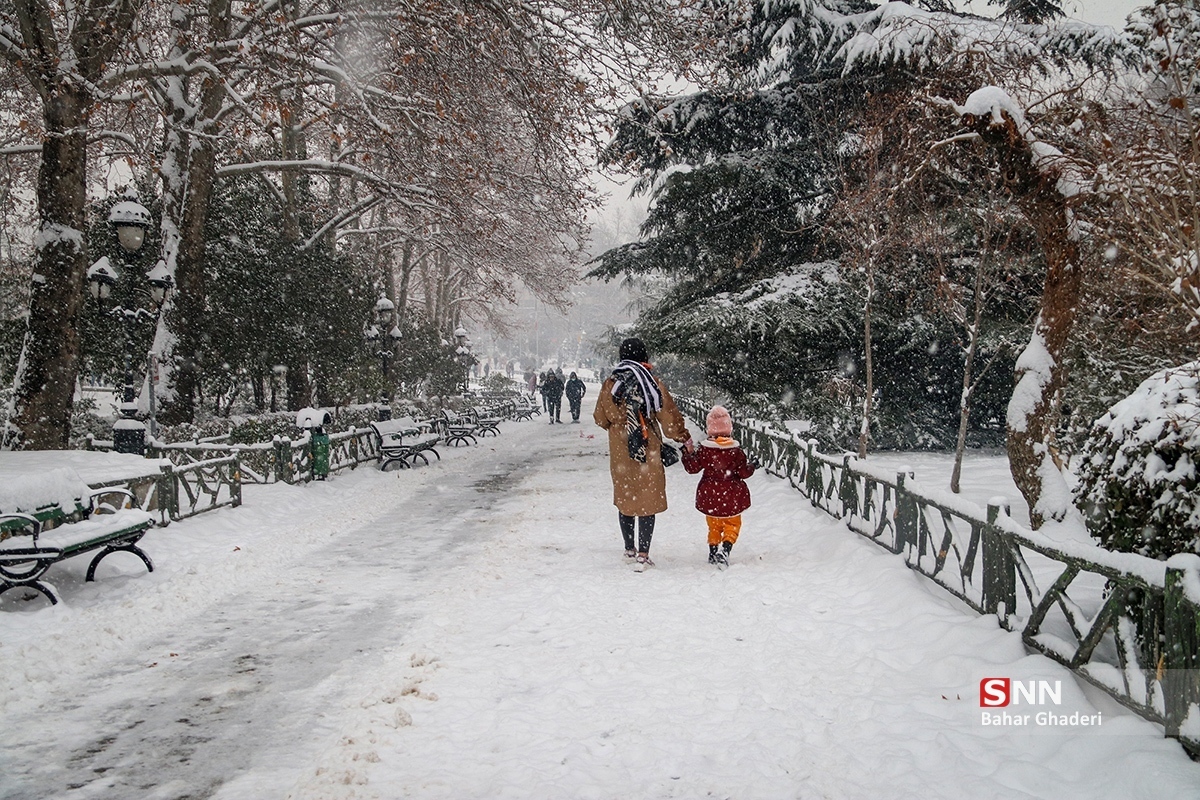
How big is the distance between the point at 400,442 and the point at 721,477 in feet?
33.2

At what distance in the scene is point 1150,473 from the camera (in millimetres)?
4047

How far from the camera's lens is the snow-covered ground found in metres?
3.24

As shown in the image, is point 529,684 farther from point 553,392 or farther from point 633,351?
point 553,392

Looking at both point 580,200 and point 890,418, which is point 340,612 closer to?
point 580,200

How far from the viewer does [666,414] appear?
6816mm

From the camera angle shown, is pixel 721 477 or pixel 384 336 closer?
pixel 721 477

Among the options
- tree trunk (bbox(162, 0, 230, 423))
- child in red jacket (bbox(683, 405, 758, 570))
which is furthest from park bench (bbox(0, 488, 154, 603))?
tree trunk (bbox(162, 0, 230, 423))

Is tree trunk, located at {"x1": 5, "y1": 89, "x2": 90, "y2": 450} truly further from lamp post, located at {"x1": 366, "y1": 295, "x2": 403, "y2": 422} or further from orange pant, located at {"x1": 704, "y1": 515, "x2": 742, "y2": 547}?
lamp post, located at {"x1": 366, "y1": 295, "x2": 403, "y2": 422}

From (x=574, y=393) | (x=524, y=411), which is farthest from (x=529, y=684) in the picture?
(x=524, y=411)

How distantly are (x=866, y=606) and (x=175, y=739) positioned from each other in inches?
184

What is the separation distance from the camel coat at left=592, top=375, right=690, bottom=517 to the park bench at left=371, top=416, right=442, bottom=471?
855 centimetres

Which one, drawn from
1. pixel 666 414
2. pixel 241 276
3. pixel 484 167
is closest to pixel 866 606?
pixel 666 414

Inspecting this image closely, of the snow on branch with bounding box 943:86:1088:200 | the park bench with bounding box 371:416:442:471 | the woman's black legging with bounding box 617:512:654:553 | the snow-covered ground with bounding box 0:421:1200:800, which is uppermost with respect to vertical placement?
the snow on branch with bounding box 943:86:1088:200

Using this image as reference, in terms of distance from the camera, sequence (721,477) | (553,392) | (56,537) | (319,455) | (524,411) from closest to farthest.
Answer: (56,537) < (721,477) < (319,455) < (553,392) < (524,411)
